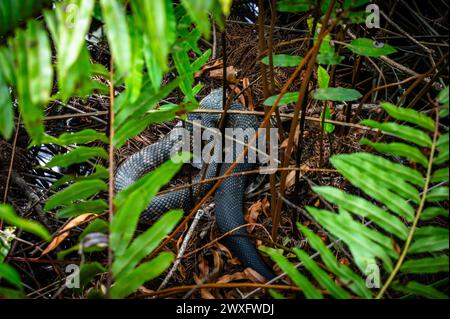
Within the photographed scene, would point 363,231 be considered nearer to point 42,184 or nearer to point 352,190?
point 352,190

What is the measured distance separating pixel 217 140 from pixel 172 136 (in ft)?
2.08

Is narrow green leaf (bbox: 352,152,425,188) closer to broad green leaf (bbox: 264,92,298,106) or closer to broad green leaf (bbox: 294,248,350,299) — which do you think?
broad green leaf (bbox: 294,248,350,299)

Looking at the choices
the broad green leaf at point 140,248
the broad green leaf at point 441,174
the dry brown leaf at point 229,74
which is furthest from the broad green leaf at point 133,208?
the dry brown leaf at point 229,74

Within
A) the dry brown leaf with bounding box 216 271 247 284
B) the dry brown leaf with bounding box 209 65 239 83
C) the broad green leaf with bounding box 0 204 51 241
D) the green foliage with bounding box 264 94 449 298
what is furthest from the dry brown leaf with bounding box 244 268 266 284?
the dry brown leaf with bounding box 209 65 239 83

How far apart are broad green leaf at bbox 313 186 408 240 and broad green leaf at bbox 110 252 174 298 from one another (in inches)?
23.0

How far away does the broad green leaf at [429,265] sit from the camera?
141 cm

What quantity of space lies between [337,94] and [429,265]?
0.85 metres

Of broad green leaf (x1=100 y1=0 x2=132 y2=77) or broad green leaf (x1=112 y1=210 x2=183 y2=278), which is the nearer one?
broad green leaf (x1=100 y1=0 x2=132 y2=77)

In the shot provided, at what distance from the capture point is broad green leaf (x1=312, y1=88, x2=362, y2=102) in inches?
74.8

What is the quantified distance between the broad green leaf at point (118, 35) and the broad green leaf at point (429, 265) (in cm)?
115

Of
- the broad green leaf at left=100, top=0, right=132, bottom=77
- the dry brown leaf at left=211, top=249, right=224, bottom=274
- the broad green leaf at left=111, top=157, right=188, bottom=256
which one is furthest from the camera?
the dry brown leaf at left=211, top=249, right=224, bottom=274

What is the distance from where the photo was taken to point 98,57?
13.9 feet

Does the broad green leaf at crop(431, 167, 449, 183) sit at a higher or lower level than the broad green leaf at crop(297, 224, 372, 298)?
higher
